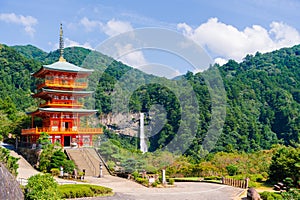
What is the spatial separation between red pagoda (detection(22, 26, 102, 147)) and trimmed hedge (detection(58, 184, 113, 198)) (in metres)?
11.7

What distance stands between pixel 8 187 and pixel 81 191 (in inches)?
186

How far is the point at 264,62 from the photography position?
9388 centimetres

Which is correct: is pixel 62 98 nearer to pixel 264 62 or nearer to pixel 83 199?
pixel 83 199

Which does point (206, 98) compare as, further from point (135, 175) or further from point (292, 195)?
point (292, 195)

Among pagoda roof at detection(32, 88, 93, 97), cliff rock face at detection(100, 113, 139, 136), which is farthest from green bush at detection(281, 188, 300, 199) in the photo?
cliff rock face at detection(100, 113, 139, 136)

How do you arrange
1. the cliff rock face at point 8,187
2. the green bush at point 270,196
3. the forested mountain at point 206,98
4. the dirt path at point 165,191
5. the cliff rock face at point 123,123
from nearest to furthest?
the cliff rock face at point 8,187 → the green bush at point 270,196 → the dirt path at point 165,191 → the cliff rock face at point 123,123 → the forested mountain at point 206,98

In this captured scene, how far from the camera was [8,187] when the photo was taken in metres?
10.2

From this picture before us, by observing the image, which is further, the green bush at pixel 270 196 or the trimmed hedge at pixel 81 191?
the green bush at pixel 270 196

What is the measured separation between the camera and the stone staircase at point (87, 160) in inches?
878

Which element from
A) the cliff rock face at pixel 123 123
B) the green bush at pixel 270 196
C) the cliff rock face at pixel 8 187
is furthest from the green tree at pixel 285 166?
the cliff rock face at pixel 123 123

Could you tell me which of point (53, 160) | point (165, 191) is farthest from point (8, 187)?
point (53, 160)

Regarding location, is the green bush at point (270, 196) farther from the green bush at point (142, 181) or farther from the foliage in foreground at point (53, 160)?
the foliage in foreground at point (53, 160)

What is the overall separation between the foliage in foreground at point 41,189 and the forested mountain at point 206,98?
3095 cm

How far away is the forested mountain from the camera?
5269 cm
